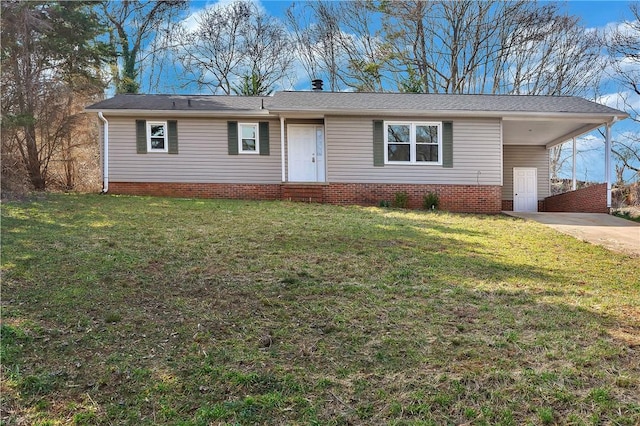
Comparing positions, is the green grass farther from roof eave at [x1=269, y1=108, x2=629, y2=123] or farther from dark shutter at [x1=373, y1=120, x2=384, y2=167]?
roof eave at [x1=269, y1=108, x2=629, y2=123]

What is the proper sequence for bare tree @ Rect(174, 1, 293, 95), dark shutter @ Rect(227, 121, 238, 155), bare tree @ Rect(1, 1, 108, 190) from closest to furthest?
1. bare tree @ Rect(1, 1, 108, 190)
2. dark shutter @ Rect(227, 121, 238, 155)
3. bare tree @ Rect(174, 1, 293, 95)

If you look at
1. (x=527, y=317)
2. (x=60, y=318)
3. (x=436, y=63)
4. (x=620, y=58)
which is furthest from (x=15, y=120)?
(x=620, y=58)

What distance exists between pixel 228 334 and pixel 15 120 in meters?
10.3

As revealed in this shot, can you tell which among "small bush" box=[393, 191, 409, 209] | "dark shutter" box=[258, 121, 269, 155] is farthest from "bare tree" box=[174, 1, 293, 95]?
"small bush" box=[393, 191, 409, 209]

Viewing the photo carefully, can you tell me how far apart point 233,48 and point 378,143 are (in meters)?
15.7

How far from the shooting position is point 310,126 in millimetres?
13945

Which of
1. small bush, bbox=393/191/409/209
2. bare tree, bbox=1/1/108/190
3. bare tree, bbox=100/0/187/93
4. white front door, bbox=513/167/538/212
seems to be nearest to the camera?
bare tree, bbox=1/1/108/190

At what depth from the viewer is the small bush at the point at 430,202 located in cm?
1318

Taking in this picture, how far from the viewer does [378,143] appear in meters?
13.3

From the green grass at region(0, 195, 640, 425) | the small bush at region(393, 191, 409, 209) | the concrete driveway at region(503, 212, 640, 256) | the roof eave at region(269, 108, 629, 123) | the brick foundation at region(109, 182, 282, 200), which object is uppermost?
the roof eave at region(269, 108, 629, 123)

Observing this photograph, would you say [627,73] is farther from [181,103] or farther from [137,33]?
[137,33]

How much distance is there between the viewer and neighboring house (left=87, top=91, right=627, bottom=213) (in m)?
13.2

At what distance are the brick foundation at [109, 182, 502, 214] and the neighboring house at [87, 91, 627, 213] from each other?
0.10 ft

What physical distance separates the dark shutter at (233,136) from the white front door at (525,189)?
419 inches
